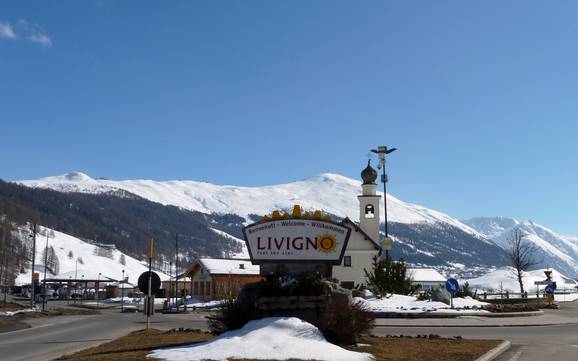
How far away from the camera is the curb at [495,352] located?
15.0 m

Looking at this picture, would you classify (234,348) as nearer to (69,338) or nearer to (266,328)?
(266,328)

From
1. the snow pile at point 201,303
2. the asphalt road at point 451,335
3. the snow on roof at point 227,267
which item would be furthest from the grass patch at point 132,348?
the snow on roof at point 227,267

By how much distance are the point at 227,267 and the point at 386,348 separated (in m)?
59.7

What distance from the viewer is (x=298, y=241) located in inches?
713

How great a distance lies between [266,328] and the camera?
587 inches

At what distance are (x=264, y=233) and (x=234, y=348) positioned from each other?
546 centimetres

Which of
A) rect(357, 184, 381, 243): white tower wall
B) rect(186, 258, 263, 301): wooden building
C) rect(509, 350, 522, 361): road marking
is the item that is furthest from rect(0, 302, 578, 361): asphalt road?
rect(186, 258, 263, 301): wooden building

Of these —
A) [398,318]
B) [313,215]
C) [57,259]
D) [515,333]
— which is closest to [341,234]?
[313,215]

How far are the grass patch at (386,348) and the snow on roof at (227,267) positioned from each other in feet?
174

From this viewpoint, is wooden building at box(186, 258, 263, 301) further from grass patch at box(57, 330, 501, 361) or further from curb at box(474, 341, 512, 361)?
curb at box(474, 341, 512, 361)

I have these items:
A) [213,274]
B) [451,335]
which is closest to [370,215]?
[213,274]

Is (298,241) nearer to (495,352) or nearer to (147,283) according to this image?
(147,283)

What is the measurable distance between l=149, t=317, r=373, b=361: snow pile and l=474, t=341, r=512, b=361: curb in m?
3.13

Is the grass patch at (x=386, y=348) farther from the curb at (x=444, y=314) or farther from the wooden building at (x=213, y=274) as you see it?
the wooden building at (x=213, y=274)
